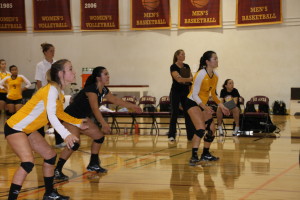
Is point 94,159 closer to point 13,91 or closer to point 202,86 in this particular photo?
point 202,86

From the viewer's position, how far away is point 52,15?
69.4ft

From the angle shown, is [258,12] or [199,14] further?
[199,14]

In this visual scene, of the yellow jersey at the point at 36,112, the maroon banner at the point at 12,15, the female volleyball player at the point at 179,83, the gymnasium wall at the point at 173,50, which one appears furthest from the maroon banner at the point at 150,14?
the yellow jersey at the point at 36,112

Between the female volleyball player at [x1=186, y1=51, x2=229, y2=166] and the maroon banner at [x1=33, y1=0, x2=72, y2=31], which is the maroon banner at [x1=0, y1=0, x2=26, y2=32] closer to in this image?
the maroon banner at [x1=33, y1=0, x2=72, y2=31]

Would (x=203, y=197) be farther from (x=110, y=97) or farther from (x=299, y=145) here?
(x=299, y=145)

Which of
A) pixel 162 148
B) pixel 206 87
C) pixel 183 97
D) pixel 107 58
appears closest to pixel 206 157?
pixel 206 87

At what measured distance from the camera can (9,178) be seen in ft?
23.0

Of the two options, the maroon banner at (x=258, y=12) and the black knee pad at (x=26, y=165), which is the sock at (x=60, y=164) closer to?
the black knee pad at (x=26, y=165)

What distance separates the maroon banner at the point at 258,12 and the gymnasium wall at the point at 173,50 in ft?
1.07

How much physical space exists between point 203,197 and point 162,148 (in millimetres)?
4585

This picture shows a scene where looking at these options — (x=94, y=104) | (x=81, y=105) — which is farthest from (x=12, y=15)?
(x=94, y=104)

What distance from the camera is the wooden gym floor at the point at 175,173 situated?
19.3 ft

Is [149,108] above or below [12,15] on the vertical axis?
below

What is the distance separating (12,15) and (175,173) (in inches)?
638
